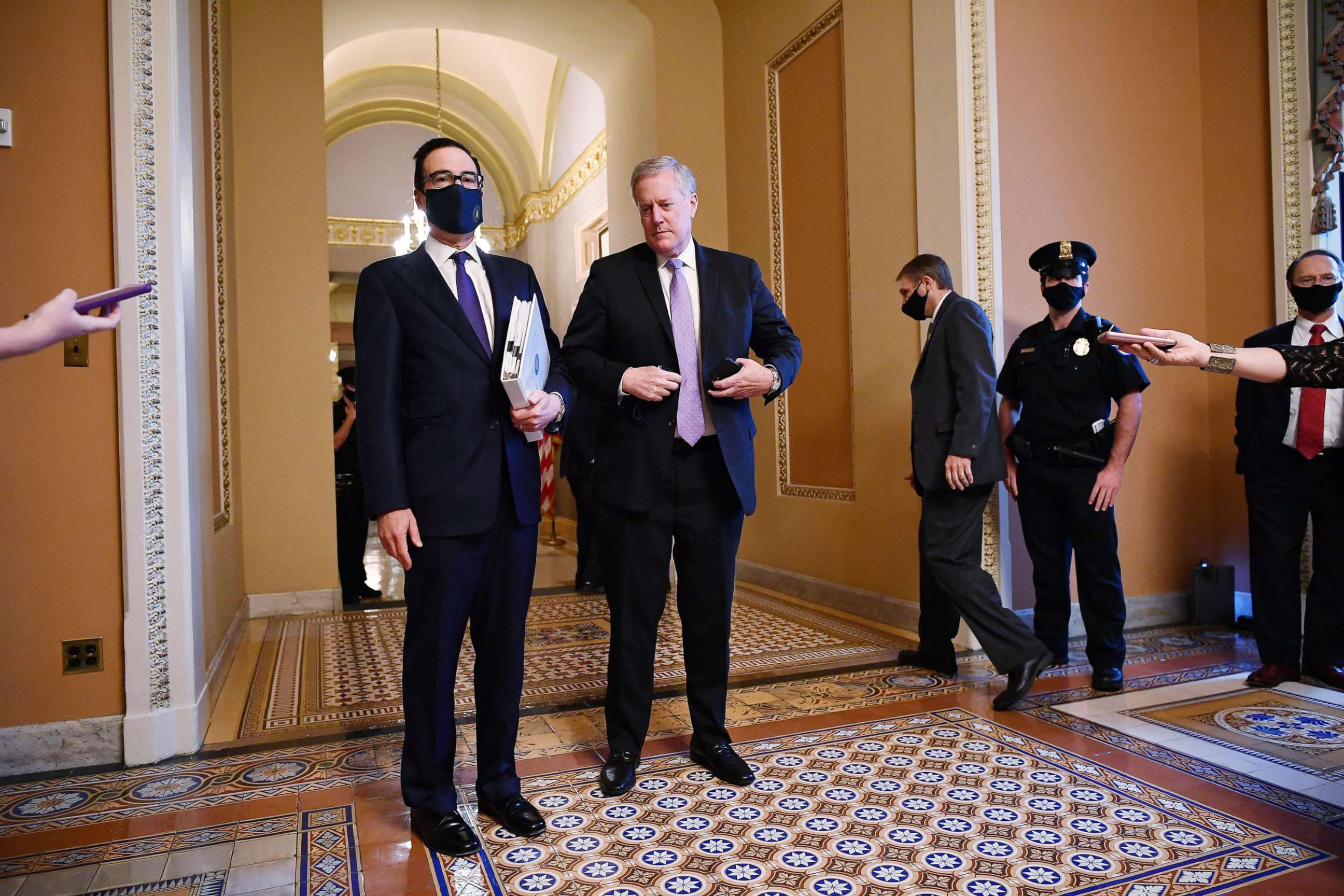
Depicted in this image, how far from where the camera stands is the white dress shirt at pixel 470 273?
2.18 metres

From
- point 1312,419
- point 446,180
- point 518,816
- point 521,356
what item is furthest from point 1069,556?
point 446,180

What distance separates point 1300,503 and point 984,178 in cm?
193

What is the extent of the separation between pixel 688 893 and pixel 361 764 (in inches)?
53.5

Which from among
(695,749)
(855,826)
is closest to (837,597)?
(695,749)

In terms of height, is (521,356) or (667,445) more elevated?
(521,356)

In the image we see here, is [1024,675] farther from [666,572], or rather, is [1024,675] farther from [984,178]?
[984,178]

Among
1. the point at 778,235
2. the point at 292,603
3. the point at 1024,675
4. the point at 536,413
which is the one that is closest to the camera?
the point at 536,413

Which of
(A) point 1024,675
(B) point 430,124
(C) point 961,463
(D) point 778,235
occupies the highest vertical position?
(B) point 430,124

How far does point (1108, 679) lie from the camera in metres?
3.39

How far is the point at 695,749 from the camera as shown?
8.83 ft

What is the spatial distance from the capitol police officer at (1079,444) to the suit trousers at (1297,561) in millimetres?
590

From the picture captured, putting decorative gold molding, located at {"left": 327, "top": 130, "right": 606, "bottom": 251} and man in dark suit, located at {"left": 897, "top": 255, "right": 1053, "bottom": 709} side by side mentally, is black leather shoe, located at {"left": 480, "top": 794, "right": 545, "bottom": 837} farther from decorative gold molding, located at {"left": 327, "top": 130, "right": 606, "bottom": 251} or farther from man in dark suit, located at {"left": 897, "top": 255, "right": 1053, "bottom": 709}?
decorative gold molding, located at {"left": 327, "top": 130, "right": 606, "bottom": 251}

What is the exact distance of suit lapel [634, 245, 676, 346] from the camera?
249cm

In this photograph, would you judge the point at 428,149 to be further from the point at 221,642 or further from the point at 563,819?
the point at 221,642
